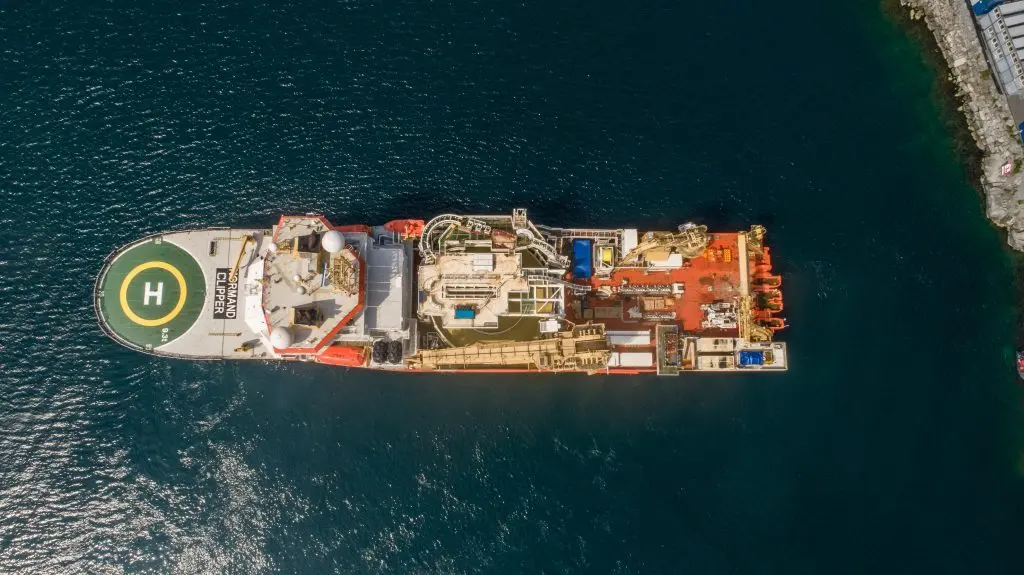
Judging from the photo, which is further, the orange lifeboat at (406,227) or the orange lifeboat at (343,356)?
the orange lifeboat at (406,227)

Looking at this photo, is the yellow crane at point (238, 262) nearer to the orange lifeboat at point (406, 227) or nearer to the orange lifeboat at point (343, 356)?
the orange lifeboat at point (343, 356)

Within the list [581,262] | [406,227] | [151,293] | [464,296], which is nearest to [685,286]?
[581,262]

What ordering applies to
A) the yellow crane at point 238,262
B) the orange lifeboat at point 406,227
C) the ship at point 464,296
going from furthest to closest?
the orange lifeboat at point 406,227 → the yellow crane at point 238,262 → the ship at point 464,296

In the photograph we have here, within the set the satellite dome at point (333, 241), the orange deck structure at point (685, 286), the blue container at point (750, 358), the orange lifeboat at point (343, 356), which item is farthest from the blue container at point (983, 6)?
the orange lifeboat at point (343, 356)

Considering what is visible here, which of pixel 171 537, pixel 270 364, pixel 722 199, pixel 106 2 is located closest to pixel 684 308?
pixel 722 199

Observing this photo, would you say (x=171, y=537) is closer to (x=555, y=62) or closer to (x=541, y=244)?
(x=541, y=244)

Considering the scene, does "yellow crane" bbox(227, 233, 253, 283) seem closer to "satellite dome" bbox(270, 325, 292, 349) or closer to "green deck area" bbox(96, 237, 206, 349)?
"green deck area" bbox(96, 237, 206, 349)

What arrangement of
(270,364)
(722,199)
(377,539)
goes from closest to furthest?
(377,539), (270,364), (722,199)
